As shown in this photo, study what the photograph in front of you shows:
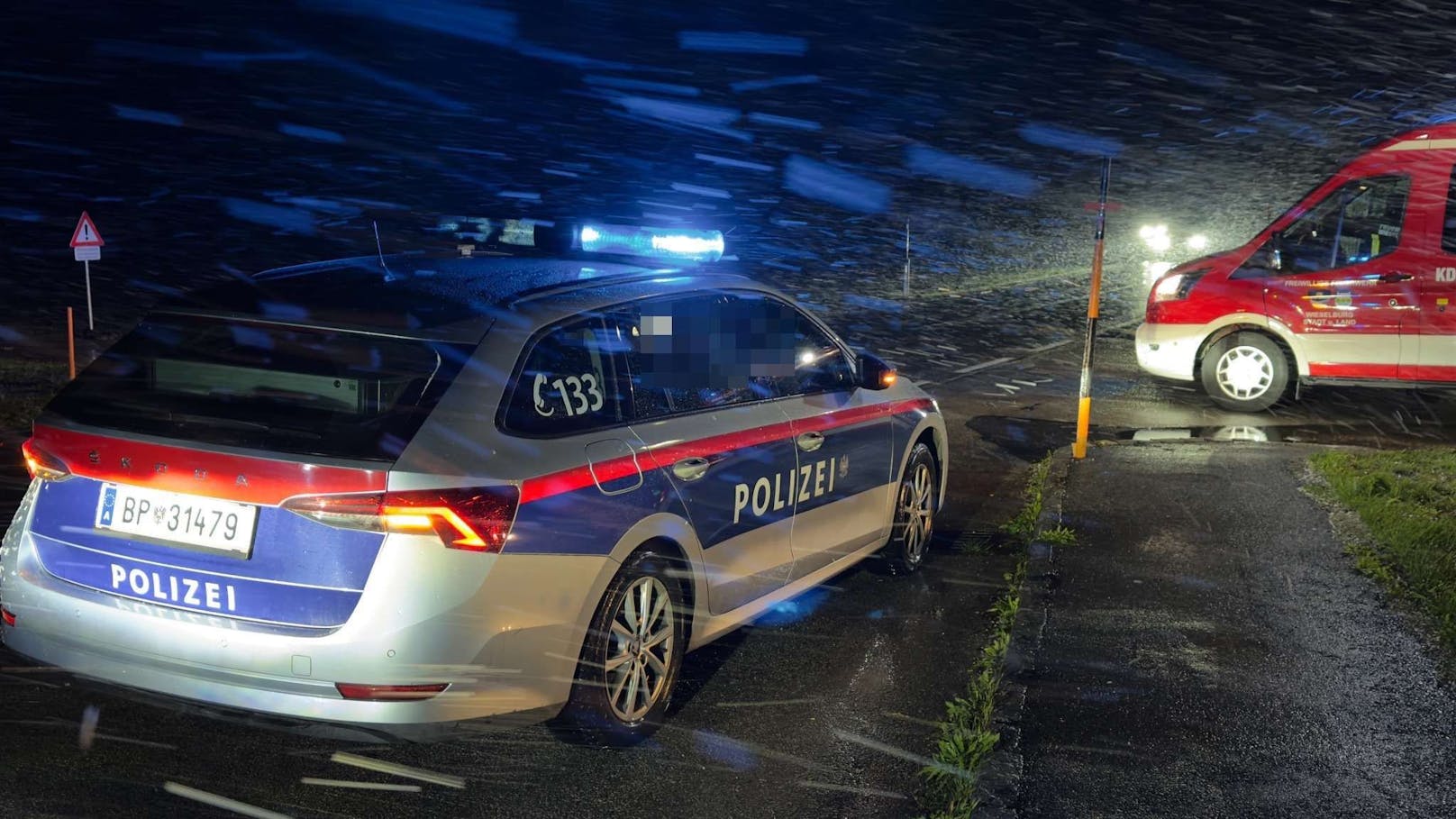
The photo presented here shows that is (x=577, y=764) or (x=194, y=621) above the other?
(x=194, y=621)

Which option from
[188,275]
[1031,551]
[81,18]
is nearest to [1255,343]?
[1031,551]

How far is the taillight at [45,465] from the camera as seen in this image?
4.09m

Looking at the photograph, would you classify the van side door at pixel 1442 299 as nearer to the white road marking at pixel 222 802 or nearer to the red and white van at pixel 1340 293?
the red and white van at pixel 1340 293

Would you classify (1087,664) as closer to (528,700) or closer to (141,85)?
(528,700)

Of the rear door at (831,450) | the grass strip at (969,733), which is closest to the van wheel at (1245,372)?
the grass strip at (969,733)

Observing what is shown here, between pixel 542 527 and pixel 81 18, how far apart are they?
51.6 metres

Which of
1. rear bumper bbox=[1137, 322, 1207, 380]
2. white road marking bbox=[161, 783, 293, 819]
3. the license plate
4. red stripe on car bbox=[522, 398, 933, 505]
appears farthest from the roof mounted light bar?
rear bumper bbox=[1137, 322, 1207, 380]

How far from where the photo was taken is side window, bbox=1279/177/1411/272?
457 inches

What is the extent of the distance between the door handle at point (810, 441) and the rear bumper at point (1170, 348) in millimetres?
7920

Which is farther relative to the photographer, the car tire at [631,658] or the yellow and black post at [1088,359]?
the yellow and black post at [1088,359]

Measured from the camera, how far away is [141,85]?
164ft

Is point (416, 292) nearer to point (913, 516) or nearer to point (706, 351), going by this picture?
point (706, 351)

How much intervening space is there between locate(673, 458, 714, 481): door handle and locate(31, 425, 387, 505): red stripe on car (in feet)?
4.07

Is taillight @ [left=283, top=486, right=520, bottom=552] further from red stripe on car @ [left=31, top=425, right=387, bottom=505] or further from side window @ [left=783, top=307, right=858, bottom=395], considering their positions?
side window @ [left=783, top=307, right=858, bottom=395]
